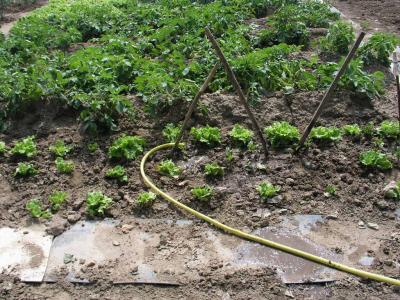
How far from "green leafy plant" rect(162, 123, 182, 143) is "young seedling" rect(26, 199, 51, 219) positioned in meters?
1.77

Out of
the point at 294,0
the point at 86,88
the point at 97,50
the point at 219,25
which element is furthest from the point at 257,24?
the point at 86,88

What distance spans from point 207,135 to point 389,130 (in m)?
2.26

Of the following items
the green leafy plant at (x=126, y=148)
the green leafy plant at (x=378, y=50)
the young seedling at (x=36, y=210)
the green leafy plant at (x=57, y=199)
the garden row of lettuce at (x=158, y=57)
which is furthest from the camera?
the green leafy plant at (x=378, y=50)

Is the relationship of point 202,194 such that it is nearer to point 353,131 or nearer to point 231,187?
point 231,187

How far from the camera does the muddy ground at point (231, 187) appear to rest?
13.7 ft

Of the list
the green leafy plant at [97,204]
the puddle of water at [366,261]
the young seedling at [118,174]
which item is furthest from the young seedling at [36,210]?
the puddle of water at [366,261]

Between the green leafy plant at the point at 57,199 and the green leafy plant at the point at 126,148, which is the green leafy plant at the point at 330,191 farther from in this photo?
the green leafy plant at the point at 57,199

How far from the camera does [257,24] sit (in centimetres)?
957

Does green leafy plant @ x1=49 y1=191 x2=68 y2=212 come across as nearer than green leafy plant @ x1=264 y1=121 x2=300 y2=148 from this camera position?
Yes

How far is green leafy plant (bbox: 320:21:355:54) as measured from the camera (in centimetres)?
788

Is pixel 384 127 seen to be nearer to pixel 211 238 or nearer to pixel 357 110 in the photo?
pixel 357 110

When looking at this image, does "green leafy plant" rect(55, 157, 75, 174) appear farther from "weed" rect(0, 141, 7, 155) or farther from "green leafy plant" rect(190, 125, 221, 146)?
"green leafy plant" rect(190, 125, 221, 146)

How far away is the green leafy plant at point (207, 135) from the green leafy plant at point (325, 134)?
1168 millimetres

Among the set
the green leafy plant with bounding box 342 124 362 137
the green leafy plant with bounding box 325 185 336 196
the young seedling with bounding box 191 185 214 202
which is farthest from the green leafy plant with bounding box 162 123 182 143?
the green leafy plant with bounding box 342 124 362 137
